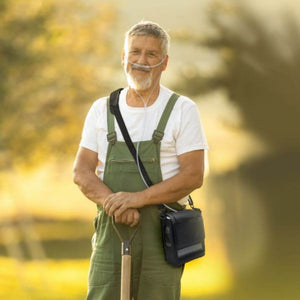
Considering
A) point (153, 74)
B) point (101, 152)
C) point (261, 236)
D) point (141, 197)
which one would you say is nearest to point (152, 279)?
point (141, 197)

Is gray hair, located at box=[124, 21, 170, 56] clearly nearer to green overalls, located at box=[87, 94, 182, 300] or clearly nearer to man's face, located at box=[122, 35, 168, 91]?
man's face, located at box=[122, 35, 168, 91]

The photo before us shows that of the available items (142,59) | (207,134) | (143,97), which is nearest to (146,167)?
(143,97)

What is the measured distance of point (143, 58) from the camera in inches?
85.7

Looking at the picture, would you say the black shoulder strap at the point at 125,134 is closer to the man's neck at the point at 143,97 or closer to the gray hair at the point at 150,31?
the man's neck at the point at 143,97

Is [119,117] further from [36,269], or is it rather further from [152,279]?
[36,269]

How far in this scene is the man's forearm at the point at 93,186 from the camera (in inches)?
85.1

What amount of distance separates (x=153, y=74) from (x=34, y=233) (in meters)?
4.00

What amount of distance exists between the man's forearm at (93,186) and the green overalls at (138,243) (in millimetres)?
33

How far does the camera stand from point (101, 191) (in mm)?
2164

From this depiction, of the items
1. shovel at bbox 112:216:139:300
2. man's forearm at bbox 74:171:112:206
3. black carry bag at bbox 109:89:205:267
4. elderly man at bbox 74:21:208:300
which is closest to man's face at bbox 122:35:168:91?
elderly man at bbox 74:21:208:300

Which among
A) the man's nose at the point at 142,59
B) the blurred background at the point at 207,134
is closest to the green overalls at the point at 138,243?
the man's nose at the point at 142,59

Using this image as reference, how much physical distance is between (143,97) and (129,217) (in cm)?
38

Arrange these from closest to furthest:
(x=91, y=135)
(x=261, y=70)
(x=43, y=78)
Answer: (x=91, y=135) < (x=261, y=70) < (x=43, y=78)

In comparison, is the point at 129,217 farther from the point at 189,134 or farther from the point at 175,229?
the point at 189,134
